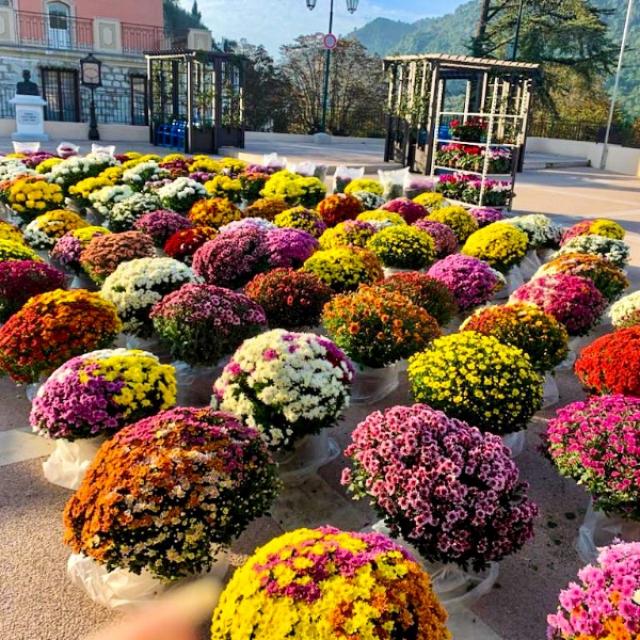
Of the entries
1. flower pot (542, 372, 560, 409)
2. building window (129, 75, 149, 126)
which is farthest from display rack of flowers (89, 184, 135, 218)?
building window (129, 75, 149, 126)

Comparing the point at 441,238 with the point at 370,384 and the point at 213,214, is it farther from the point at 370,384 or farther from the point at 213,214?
the point at 370,384

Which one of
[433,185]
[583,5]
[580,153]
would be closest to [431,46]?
[583,5]

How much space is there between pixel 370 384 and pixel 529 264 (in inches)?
208

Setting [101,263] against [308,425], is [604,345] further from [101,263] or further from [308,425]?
[101,263]

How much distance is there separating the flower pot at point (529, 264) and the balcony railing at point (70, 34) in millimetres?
31856

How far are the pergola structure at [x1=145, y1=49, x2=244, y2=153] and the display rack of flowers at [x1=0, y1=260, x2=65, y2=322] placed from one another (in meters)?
18.0

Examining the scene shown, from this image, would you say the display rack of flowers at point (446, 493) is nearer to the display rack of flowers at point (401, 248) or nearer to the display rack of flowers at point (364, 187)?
the display rack of flowers at point (401, 248)

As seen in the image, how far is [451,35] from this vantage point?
399 feet

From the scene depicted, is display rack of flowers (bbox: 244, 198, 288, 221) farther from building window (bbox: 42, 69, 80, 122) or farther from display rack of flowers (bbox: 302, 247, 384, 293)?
building window (bbox: 42, 69, 80, 122)

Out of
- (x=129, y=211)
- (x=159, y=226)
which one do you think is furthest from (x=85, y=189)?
(x=159, y=226)

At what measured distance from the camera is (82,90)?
3462 cm

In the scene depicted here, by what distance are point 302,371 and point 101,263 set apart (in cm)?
402

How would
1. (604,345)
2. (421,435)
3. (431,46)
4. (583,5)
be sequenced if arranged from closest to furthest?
(421,435), (604,345), (583,5), (431,46)

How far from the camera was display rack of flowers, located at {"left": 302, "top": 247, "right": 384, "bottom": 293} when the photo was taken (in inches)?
276
